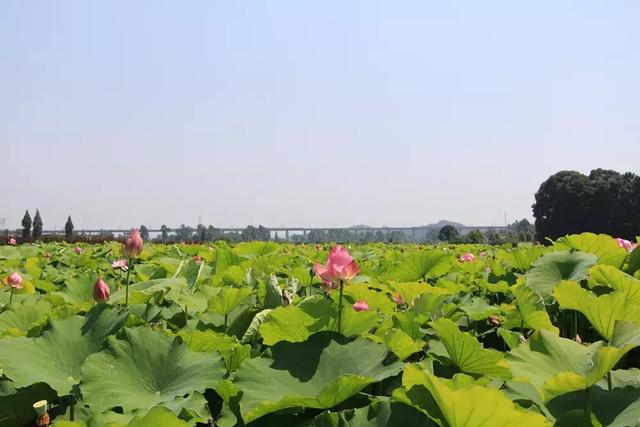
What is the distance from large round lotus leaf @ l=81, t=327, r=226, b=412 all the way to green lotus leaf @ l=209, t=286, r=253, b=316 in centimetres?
43

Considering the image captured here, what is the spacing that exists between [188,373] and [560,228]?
59.1 meters

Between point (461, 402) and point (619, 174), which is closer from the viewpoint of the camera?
point (461, 402)

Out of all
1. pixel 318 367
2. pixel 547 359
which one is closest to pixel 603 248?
pixel 547 359

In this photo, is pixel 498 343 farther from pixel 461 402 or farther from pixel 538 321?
pixel 461 402

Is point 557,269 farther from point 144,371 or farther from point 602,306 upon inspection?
point 144,371

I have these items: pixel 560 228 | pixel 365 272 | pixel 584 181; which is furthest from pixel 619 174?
pixel 365 272

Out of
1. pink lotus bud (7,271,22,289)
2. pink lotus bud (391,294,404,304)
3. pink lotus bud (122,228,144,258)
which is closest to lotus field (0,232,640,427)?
pink lotus bud (122,228,144,258)

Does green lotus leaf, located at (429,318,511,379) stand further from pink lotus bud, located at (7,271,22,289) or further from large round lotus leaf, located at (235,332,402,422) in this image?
pink lotus bud, located at (7,271,22,289)

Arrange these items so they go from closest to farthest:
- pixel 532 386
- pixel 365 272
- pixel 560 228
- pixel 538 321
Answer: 1. pixel 532 386
2. pixel 538 321
3. pixel 365 272
4. pixel 560 228

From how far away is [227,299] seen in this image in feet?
5.13

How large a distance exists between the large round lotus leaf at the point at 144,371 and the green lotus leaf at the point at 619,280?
1.05 m

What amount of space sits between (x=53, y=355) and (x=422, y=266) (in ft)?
5.48

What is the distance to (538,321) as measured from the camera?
1456mm

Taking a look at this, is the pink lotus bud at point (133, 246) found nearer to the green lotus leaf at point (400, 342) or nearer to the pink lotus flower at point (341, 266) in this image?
the pink lotus flower at point (341, 266)
